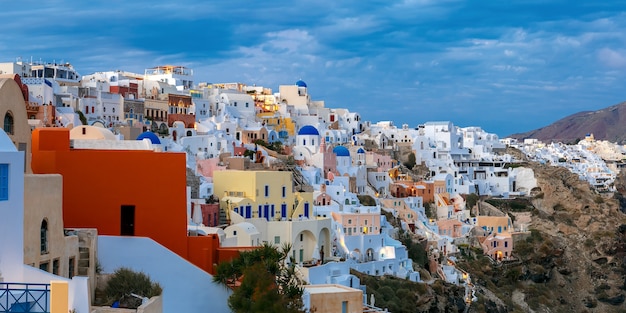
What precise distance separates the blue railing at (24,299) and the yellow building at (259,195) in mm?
24649

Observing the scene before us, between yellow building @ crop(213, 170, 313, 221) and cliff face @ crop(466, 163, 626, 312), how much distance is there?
16757 mm

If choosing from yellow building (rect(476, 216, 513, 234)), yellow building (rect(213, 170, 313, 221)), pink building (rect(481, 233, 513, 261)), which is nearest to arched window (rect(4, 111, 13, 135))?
yellow building (rect(213, 170, 313, 221))

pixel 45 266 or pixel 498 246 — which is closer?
pixel 45 266

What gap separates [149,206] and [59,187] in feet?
12.0

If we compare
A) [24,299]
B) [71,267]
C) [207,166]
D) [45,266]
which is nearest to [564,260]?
[207,166]

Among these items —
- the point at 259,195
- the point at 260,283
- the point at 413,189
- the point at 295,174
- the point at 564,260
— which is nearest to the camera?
the point at 260,283

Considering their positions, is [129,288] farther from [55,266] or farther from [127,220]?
[127,220]

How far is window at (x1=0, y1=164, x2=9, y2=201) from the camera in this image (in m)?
14.4

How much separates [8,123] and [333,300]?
29.1ft

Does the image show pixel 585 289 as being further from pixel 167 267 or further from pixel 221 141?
pixel 167 267

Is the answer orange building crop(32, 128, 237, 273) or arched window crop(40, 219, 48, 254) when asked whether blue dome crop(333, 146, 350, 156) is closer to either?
orange building crop(32, 128, 237, 273)

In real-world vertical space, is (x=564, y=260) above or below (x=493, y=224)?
below

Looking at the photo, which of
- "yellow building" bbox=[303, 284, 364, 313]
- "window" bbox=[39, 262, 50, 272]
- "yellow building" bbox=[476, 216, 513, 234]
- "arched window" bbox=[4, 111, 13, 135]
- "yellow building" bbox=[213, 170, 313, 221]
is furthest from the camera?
"yellow building" bbox=[476, 216, 513, 234]

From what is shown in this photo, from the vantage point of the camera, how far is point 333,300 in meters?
21.5
